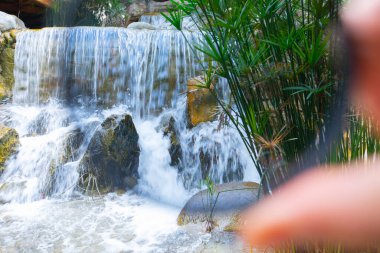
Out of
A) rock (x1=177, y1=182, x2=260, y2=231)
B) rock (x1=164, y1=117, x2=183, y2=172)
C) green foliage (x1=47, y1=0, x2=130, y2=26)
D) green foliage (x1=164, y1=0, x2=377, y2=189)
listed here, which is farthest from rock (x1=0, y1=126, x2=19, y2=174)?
green foliage (x1=47, y1=0, x2=130, y2=26)

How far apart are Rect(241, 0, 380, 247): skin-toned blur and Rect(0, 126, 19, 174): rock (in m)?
5.41

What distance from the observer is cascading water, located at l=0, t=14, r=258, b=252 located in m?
3.88

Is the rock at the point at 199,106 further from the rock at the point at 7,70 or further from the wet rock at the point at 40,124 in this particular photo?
the rock at the point at 7,70

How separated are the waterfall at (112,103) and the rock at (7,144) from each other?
4.1 inches

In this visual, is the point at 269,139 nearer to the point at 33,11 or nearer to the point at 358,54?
the point at 358,54

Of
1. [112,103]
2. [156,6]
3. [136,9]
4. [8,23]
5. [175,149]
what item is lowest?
[175,149]

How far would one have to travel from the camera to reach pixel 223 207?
3.48 meters

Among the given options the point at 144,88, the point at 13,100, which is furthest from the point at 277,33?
the point at 13,100

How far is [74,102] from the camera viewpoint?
7254 millimetres

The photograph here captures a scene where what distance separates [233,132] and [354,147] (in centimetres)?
425

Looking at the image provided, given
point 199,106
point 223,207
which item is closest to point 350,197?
point 223,207

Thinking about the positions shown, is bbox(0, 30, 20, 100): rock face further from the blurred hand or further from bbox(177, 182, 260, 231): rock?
the blurred hand

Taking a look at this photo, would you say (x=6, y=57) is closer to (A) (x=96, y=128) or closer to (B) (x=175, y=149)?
(A) (x=96, y=128)

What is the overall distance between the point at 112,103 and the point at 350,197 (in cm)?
699
